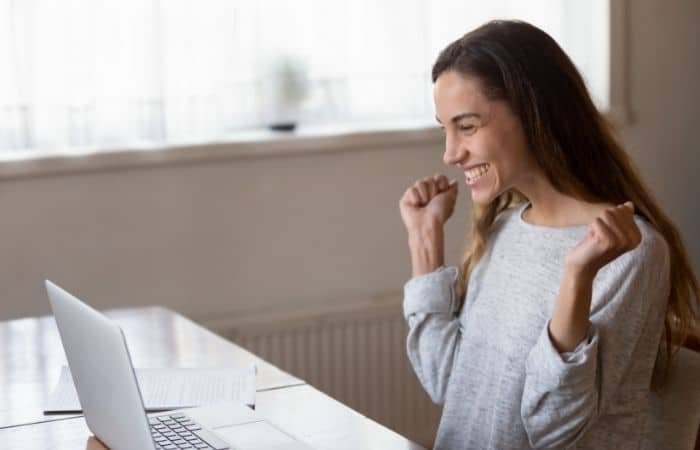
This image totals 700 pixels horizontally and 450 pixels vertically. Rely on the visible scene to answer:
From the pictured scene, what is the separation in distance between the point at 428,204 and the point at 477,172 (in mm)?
267

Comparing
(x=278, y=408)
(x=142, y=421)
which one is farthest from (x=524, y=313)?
(x=142, y=421)

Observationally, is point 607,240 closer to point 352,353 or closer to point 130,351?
point 130,351

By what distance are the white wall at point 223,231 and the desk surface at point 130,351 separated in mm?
615

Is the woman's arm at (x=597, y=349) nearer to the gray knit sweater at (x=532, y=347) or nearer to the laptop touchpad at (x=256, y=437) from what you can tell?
the gray knit sweater at (x=532, y=347)

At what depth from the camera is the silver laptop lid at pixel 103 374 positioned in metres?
1.42

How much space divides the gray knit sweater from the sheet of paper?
30 cm

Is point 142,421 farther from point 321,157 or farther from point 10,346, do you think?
point 321,157

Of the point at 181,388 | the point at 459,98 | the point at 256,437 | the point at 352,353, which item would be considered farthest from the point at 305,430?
the point at 352,353

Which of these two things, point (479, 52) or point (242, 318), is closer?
point (479, 52)

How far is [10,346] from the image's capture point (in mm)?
2268

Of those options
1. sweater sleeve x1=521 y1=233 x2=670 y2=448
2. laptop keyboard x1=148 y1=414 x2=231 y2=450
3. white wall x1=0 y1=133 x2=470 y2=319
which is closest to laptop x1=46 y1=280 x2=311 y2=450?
laptop keyboard x1=148 y1=414 x2=231 y2=450

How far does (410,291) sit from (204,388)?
1.21 ft

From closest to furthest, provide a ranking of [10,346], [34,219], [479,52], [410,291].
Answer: [479,52] < [410,291] < [10,346] < [34,219]

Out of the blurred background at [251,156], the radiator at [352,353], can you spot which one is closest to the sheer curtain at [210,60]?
the blurred background at [251,156]
